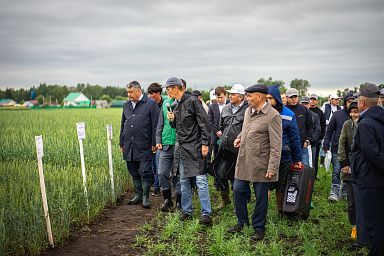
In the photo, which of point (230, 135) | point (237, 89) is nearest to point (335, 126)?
point (237, 89)

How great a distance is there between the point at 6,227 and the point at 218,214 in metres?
3.35

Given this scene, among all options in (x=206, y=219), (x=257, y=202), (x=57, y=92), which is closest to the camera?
(x=257, y=202)

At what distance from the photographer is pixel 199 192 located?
597cm

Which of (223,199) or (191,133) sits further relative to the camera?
(223,199)

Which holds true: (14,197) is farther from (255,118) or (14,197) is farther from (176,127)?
(255,118)

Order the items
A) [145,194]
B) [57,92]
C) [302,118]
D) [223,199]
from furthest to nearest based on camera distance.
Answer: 1. [57,92]
2. [302,118]
3. [145,194]
4. [223,199]

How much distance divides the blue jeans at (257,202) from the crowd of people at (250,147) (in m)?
0.01

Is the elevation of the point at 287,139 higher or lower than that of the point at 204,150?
higher

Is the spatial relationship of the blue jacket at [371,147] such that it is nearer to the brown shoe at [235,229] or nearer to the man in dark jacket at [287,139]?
the man in dark jacket at [287,139]

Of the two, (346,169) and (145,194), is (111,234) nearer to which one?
(145,194)

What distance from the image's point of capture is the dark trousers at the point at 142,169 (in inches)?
274

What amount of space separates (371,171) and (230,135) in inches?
103

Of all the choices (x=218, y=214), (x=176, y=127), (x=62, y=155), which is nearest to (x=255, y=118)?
(x=176, y=127)

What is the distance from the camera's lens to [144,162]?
6957 millimetres
